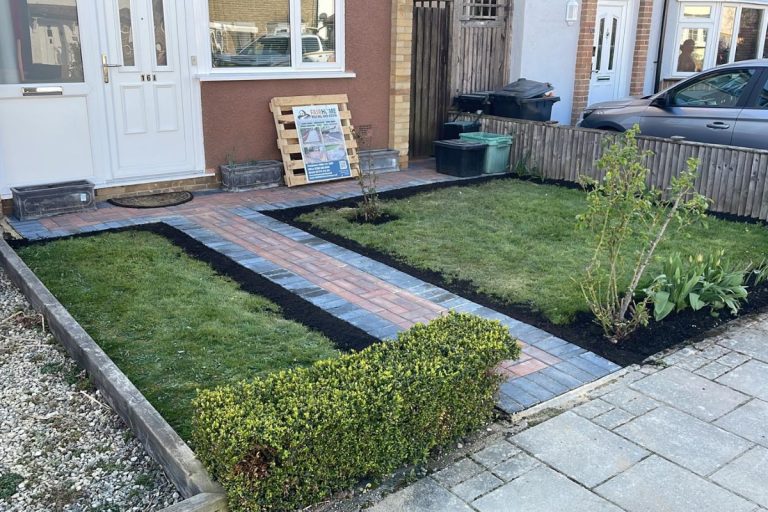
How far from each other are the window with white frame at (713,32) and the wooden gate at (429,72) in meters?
5.66

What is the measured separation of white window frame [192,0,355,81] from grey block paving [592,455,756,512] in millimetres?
6612

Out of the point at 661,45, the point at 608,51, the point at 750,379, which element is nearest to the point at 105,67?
the point at 750,379

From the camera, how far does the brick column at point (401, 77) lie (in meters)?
9.49

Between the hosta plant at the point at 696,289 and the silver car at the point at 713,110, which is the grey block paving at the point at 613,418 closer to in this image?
the hosta plant at the point at 696,289

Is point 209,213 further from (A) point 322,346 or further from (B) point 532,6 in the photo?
(B) point 532,6

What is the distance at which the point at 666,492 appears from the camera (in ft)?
10.5

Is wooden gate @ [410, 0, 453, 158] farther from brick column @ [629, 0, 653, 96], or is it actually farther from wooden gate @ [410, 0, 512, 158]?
brick column @ [629, 0, 653, 96]

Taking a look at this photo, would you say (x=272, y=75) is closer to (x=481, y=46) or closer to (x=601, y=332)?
(x=481, y=46)

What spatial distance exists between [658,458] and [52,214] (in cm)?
631

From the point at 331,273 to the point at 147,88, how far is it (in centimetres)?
362

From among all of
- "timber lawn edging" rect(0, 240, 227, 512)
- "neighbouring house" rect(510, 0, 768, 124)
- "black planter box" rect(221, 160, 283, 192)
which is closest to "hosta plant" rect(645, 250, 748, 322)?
"timber lawn edging" rect(0, 240, 227, 512)

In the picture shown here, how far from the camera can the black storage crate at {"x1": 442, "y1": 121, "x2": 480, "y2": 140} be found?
10.3m

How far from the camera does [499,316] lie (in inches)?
201

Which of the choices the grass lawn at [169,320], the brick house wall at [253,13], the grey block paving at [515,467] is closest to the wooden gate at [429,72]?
the brick house wall at [253,13]
